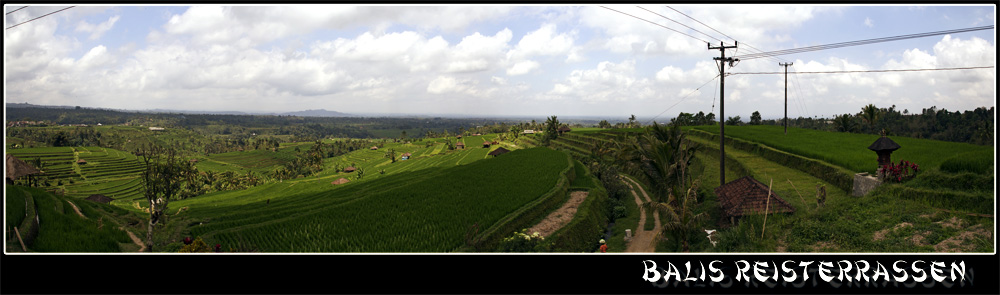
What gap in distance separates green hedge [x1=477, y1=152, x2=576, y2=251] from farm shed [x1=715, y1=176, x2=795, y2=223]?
7220mm

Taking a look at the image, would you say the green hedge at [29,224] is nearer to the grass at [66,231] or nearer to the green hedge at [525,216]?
the grass at [66,231]

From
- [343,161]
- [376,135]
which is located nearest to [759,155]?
[343,161]

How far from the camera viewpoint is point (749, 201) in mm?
14109

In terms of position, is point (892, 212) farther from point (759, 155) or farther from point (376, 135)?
point (376, 135)

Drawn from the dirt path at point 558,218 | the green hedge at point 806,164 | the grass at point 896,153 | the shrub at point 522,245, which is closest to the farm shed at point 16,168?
the shrub at point 522,245

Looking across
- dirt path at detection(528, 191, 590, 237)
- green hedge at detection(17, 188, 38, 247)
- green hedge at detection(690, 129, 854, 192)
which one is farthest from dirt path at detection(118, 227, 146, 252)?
green hedge at detection(690, 129, 854, 192)

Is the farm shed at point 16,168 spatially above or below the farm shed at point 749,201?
above

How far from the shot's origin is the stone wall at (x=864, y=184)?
13.0 m

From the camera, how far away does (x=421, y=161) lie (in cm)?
4853

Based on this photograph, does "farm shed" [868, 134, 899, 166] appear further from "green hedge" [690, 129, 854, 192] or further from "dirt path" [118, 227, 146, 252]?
"dirt path" [118, 227, 146, 252]

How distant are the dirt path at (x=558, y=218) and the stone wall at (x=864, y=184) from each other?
9.87m

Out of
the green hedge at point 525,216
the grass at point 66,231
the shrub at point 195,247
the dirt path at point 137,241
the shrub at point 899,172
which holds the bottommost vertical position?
the green hedge at point 525,216

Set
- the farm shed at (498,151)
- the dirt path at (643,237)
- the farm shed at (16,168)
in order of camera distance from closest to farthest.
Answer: the farm shed at (16,168) → the dirt path at (643,237) → the farm shed at (498,151)

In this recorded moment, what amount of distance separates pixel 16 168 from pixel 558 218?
18.0m
